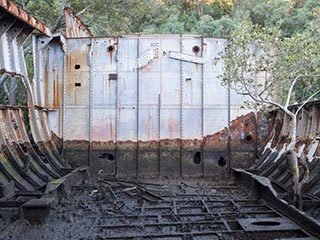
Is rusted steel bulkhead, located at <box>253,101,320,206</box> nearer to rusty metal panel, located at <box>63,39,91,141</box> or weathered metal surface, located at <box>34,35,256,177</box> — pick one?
weathered metal surface, located at <box>34,35,256,177</box>

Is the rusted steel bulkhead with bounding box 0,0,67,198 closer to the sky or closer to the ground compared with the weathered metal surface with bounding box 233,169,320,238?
closer to the sky

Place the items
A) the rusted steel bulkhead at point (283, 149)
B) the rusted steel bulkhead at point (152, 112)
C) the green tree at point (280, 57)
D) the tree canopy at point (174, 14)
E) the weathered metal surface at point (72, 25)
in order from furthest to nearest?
the tree canopy at point (174, 14)
the weathered metal surface at point (72, 25)
the rusted steel bulkhead at point (152, 112)
the green tree at point (280, 57)
the rusted steel bulkhead at point (283, 149)

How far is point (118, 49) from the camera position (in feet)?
32.8

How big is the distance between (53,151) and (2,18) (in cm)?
362

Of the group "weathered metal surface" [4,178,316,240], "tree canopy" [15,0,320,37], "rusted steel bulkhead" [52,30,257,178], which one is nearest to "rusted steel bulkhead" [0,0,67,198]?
"weathered metal surface" [4,178,316,240]

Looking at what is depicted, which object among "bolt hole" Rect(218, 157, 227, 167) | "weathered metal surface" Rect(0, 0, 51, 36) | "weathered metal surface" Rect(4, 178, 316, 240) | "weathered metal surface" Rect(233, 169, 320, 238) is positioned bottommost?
"weathered metal surface" Rect(4, 178, 316, 240)

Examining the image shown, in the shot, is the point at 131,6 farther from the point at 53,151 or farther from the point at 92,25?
the point at 53,151

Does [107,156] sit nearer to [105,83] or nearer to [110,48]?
[105,83]

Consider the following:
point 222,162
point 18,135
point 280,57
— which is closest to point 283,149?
point 222,162

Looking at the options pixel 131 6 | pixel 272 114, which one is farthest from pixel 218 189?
pixel 131 6

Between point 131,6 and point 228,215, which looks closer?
point 228,215

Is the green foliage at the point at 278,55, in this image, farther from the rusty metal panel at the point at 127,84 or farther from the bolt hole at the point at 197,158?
the rusty metal panel at the point at 127,84

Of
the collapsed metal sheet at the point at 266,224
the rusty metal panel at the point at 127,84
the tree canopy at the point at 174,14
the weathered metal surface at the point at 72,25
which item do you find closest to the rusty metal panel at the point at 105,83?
the rusty metal panel at the point at 127,84

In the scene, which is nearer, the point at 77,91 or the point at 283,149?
the point at 283,149
